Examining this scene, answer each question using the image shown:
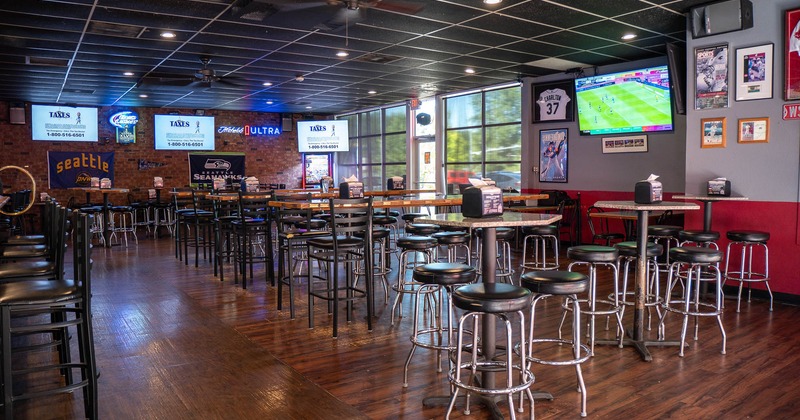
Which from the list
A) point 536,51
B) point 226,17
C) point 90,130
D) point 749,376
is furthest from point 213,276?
point 90,130

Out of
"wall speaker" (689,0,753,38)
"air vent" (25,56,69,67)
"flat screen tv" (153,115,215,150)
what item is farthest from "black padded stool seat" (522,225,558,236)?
"flat screen tv" (153,115,215,150)

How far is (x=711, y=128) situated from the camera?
5.84 m

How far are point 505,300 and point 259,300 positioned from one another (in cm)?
361

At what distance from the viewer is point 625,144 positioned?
838 centimetres

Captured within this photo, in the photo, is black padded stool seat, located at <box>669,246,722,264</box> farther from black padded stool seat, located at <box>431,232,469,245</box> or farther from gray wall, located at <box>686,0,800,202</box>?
gray wall, located at <box>686,0,800,202</box>

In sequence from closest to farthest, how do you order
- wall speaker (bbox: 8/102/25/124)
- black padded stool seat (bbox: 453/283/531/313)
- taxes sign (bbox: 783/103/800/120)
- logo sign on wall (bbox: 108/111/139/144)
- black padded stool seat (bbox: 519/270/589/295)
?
black padded stool seat (bbox: 453/283/531/313), black padded stool seat (bbox: 519/270/589/295), taxes sign (bbox: 783/103/800/120), wall speaker (bbox: 8/102/25/124), logo sign on wall (bbox: 108/111/139/144)

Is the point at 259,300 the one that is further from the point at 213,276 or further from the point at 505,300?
the point at 505,300

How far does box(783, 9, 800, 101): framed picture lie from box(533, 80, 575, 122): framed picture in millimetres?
3831

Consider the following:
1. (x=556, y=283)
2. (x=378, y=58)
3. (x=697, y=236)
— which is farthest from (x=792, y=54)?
(x=378, y=58)

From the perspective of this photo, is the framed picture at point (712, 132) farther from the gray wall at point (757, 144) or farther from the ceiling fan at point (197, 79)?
the ceiling fan at point (197, 79)

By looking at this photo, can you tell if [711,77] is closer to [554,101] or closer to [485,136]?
[554,101]

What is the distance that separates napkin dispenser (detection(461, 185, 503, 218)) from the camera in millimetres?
2846

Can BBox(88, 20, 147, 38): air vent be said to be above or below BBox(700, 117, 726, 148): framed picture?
above

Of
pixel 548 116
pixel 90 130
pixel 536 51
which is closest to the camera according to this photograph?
pixel 536 51
